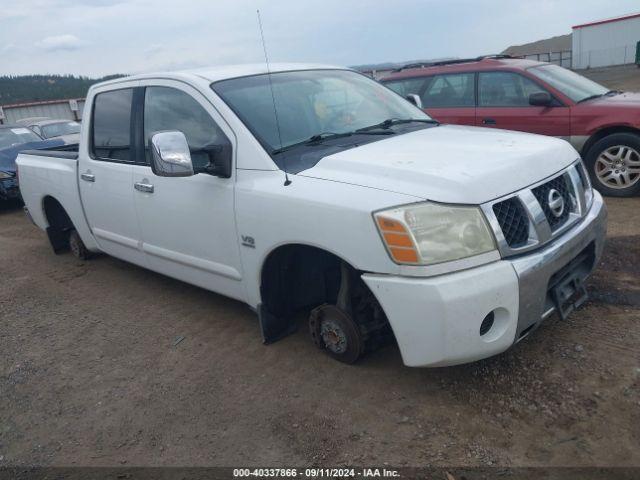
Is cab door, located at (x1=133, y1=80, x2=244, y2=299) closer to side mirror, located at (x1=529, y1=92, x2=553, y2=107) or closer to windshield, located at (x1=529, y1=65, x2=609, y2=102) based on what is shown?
side mirror, located at (x1=529, y1=92, x2=553, y2=107)

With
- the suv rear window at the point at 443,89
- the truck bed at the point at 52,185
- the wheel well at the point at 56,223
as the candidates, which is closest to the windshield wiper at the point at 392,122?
the truck bed at the point at 52,185

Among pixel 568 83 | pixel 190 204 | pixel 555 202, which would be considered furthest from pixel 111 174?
pixel 568 83

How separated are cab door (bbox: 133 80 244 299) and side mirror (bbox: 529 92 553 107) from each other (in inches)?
178

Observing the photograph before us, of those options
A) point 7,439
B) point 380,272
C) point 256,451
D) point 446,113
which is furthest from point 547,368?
point 446,113

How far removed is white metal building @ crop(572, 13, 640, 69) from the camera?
3759 cm

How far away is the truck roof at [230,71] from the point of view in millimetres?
3693

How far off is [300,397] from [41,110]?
1092 inches

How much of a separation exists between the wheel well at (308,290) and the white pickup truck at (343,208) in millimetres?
11

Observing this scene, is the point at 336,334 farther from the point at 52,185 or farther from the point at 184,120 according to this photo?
the point at 52,185

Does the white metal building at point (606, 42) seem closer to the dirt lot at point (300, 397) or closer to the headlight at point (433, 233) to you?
the dirt lot at point (300, 397)

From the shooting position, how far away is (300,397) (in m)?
3.01

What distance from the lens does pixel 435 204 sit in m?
2.51

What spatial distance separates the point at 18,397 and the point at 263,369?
1.52m

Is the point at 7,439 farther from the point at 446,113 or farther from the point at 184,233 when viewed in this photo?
the point at 446,113
